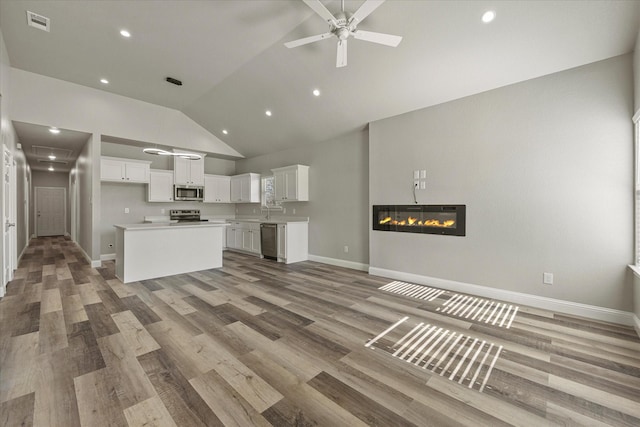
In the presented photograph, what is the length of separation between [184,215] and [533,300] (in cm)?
738

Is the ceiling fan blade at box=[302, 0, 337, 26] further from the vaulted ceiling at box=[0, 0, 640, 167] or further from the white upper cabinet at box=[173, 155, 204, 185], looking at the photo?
the white upper cabinet at box=[173, 155, 204, 185]

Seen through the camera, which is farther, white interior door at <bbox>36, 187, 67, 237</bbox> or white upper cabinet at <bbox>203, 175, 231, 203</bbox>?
white interior door at <bbox>36, 187, 67, 237</bbox>

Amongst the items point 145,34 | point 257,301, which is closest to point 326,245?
point 257,301

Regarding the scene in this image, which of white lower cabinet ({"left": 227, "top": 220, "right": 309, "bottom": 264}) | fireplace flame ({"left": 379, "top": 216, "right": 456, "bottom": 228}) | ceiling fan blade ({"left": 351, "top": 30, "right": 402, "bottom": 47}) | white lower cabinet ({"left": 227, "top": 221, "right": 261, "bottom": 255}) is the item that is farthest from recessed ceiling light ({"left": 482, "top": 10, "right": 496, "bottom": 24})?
white lower cabinet ({"left": 227, "top": 221, "right": 261, "bottom": 255})

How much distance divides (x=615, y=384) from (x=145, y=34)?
608 centimetres

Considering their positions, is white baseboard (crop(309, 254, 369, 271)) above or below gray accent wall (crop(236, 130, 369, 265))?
below

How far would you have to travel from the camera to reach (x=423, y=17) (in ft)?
9.54

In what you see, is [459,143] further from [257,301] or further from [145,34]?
[145,34]

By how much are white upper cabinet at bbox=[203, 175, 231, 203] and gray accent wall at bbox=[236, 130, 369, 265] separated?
2412mm

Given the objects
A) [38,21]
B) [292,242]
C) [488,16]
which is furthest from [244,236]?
[488,16]

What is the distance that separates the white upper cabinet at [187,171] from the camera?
268 inches

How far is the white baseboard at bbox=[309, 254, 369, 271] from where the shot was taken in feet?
17.2

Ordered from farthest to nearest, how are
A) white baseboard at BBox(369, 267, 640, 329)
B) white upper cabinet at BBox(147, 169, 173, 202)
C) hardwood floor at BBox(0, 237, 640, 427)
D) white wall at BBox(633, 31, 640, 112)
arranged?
white upper cabinet at BBox(147, 169, 173, 202) < white baseboard at BBox(369, 267, 640, 329) < white wall at BBox(633, 31, 640, 112) < hardwood floor at BBox(0, 237, 640, 427)

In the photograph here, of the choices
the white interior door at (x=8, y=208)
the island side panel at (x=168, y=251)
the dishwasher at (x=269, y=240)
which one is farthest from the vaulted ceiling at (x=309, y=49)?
the island side panel at (x=168, y=251)
